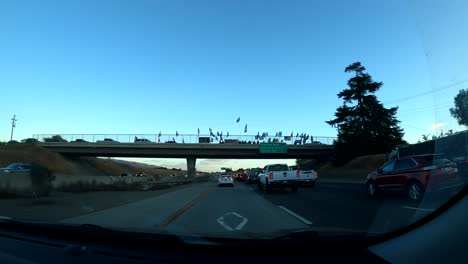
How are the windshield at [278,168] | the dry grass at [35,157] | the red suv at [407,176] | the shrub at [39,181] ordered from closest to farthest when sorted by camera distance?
the red suv at [407,176], the shrub at [39,181], the windshield at [278,168], the dry grass at [35,157]

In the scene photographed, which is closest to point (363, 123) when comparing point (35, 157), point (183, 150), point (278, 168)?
point (183, 150)

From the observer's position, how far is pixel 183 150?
6975cm

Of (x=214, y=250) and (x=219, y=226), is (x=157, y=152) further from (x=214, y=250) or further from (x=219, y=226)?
(x=214, y=250)

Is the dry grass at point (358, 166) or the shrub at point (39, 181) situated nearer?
the shrub at point (39, 181)

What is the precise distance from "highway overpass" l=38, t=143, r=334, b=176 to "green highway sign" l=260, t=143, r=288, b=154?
7.3 inches

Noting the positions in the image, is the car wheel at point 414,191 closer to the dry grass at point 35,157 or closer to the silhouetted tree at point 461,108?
the silhouetted tree at point 461,108

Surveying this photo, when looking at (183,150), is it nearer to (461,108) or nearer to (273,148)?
(273,148)

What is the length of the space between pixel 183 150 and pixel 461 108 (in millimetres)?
67424

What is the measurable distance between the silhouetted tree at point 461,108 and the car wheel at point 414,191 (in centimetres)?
1036

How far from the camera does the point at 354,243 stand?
11.4 feet

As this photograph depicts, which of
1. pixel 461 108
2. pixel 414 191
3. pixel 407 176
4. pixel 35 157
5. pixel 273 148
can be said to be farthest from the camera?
pixel 35 157

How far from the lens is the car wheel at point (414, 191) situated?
42.4ft

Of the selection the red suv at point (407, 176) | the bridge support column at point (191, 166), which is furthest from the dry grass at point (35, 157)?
the red suv at point (407, 176)

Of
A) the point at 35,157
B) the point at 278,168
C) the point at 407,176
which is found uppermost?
the point at 35,157
